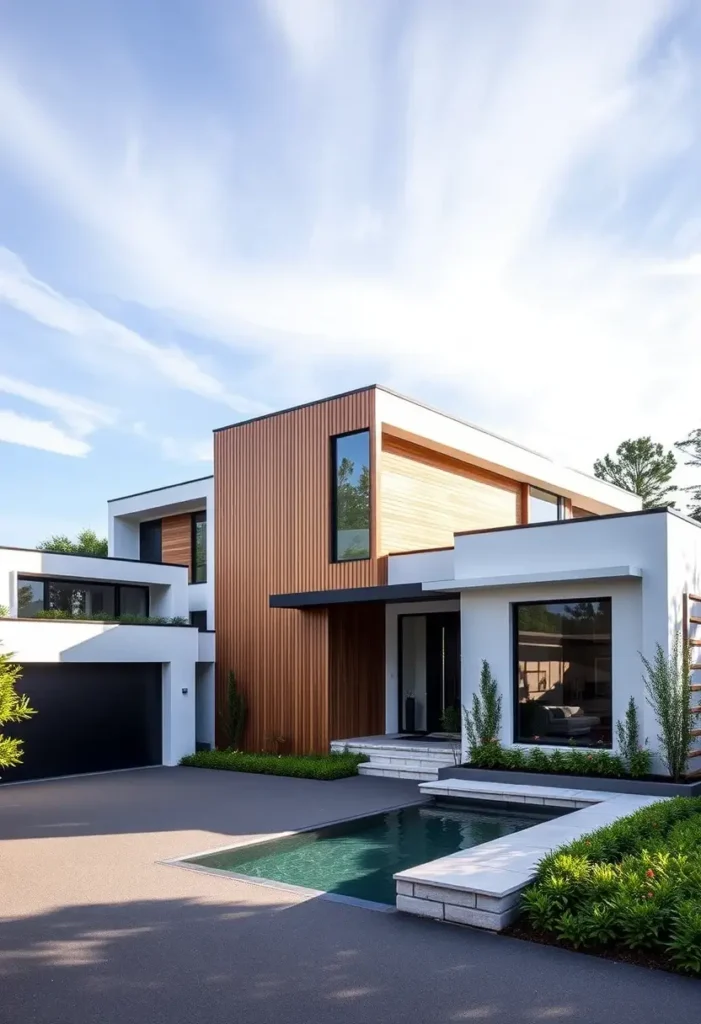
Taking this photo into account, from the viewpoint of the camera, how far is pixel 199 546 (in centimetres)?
1986

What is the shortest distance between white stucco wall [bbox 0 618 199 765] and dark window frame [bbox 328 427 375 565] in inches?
138

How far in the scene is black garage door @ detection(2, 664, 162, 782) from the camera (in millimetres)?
13938

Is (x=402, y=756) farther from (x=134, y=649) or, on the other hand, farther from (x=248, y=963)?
(x=248, y=963)

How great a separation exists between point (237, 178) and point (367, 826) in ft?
28.7

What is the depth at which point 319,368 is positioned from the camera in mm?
18734

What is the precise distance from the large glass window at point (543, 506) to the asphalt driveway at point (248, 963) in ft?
44.9

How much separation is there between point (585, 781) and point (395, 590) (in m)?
4.05

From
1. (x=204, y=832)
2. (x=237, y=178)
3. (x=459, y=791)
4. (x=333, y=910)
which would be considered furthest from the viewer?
(x=237, y=178)

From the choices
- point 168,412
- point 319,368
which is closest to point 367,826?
point 319,368

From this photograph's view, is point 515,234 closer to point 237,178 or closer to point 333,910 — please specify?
point 237,178

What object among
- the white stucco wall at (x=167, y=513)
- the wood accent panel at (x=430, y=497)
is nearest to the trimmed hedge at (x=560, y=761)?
the wood accent panel at (x=430, y=497)

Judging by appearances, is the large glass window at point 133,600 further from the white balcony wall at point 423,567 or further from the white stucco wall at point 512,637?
the white stucco wall at point 512,637

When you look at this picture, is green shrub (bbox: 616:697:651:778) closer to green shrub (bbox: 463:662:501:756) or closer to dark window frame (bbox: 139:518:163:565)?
green shrub (bbox: 463:662:501:756)

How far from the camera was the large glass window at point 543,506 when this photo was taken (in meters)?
20.1
